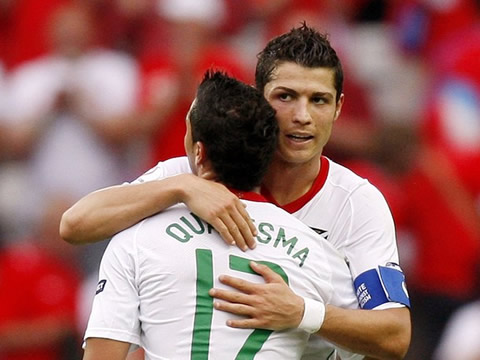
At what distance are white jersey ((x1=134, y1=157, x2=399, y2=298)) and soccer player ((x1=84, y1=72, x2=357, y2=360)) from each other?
366mm

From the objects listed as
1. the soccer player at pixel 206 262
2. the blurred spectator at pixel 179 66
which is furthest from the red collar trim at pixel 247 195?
the blurred spectator at pixel 179 66

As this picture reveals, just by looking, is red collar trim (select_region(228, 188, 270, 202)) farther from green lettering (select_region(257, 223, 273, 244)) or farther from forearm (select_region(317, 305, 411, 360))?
forearm (select_region(317, 305, 411, 360))

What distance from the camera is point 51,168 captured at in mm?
7730

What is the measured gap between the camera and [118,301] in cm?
374

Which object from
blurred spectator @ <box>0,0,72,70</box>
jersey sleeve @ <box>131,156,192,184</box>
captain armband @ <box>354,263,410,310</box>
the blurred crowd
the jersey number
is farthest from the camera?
blurred spectator @ <box>0,0,72,70</box>

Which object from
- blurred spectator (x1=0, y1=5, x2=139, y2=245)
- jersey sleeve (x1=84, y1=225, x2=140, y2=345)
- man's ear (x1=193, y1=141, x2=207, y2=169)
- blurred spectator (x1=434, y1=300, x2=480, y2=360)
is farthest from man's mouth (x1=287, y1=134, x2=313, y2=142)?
blurred spectator (x1=0, y1=5, x2=139, y2=245)

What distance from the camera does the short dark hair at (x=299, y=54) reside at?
14.3 ft

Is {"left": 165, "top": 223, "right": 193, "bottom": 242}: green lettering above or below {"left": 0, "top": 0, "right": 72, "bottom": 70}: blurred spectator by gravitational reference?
below

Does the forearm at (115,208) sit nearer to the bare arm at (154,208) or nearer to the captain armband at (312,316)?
the bare arm at (154,208)

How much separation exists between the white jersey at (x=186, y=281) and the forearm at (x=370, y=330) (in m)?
0.15

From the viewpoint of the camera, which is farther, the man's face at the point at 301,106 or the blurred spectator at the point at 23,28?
the blurred spectator at the point at 23,28

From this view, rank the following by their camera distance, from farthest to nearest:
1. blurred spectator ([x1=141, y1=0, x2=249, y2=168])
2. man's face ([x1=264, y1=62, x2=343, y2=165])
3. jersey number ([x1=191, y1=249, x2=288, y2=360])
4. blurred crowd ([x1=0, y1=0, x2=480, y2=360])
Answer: blurred spectator ([x1=141, y1=0, x2=249, y2=168]) → blurred crowd ([x1=0, y1=0, x2=480, y2=360]) → man's face ([x1=264, y1=62, x2=343, y2=165]) → jersey number ([x1=191, y1=249, x2=288, y2=360])

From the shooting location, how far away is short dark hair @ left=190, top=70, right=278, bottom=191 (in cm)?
380

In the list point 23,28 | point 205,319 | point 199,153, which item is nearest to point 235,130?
point 199,153
